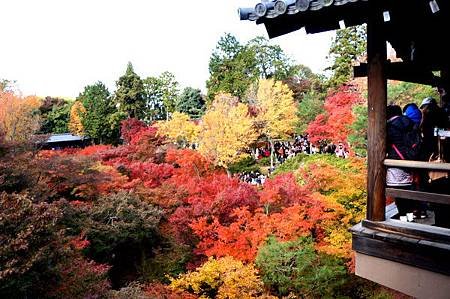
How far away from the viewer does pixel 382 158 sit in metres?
2.98

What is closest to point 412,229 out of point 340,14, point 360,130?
point 340,14

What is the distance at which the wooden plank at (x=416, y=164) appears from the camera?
260 cm

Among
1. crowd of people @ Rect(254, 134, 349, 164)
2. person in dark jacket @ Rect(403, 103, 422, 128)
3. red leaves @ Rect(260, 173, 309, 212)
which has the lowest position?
red leaves @ Rect(260, 173, 309, 212)

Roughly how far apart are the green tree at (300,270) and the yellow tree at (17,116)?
18639 millimetres

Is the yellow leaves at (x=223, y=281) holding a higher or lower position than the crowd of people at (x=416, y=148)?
lower

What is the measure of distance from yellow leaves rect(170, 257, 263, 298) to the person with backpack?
845cm

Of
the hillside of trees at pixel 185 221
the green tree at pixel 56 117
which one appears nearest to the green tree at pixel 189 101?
the green tree at pixel 56 117

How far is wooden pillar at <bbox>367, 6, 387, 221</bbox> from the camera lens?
116 inches

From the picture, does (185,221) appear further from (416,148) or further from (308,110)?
(308,110)

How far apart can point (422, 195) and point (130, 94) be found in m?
36.7

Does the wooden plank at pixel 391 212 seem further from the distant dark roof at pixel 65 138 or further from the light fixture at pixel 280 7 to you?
the distant dark roof at pixel 65 138

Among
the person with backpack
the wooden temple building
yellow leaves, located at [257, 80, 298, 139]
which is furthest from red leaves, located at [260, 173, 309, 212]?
yellow leaves, located at [257, 80, 298, 139]

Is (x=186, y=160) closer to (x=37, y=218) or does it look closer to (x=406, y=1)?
(x=37, y=218)

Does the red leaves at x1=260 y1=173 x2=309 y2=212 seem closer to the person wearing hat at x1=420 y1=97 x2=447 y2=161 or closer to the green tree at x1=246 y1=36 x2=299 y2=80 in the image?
the person wearing hat at x1=420 y1=97 x2=447 y2=161
